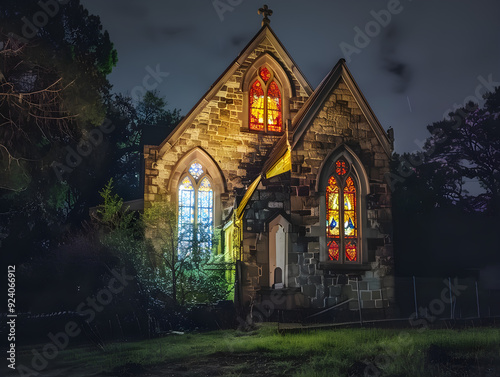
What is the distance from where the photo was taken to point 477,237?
1099 inches

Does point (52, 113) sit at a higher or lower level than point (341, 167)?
higher

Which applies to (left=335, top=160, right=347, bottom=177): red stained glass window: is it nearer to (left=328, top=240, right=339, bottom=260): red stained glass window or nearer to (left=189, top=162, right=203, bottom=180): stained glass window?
(left=328, top=240, right=339, bottom=260): red stained glass window

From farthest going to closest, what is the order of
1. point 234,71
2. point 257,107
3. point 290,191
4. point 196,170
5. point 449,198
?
point 449,198, point 257,107, point 234,71, point 196,170, point 290,191

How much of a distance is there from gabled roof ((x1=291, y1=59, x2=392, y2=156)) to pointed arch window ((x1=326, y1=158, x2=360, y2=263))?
5.72 feet

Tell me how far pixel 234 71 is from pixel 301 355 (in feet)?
44.9

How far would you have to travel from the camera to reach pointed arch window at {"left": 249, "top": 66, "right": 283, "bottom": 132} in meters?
22.1

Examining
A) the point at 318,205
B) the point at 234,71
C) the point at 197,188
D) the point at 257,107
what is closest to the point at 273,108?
the point at 257,107

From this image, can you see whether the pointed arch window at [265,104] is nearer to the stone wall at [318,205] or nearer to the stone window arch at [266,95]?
the stone window arch at [266,95]

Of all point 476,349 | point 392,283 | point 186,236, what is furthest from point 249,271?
point 476,349

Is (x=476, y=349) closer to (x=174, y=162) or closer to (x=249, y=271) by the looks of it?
(x=249, y=271)

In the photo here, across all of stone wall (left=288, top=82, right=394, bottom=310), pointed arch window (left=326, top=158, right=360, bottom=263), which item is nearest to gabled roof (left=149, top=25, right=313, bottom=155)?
stone wall (left=288, top=82, right=394, bottom=310)

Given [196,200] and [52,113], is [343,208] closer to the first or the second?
[196,200]

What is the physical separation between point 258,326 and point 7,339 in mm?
6446

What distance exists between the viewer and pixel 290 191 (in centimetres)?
1805
